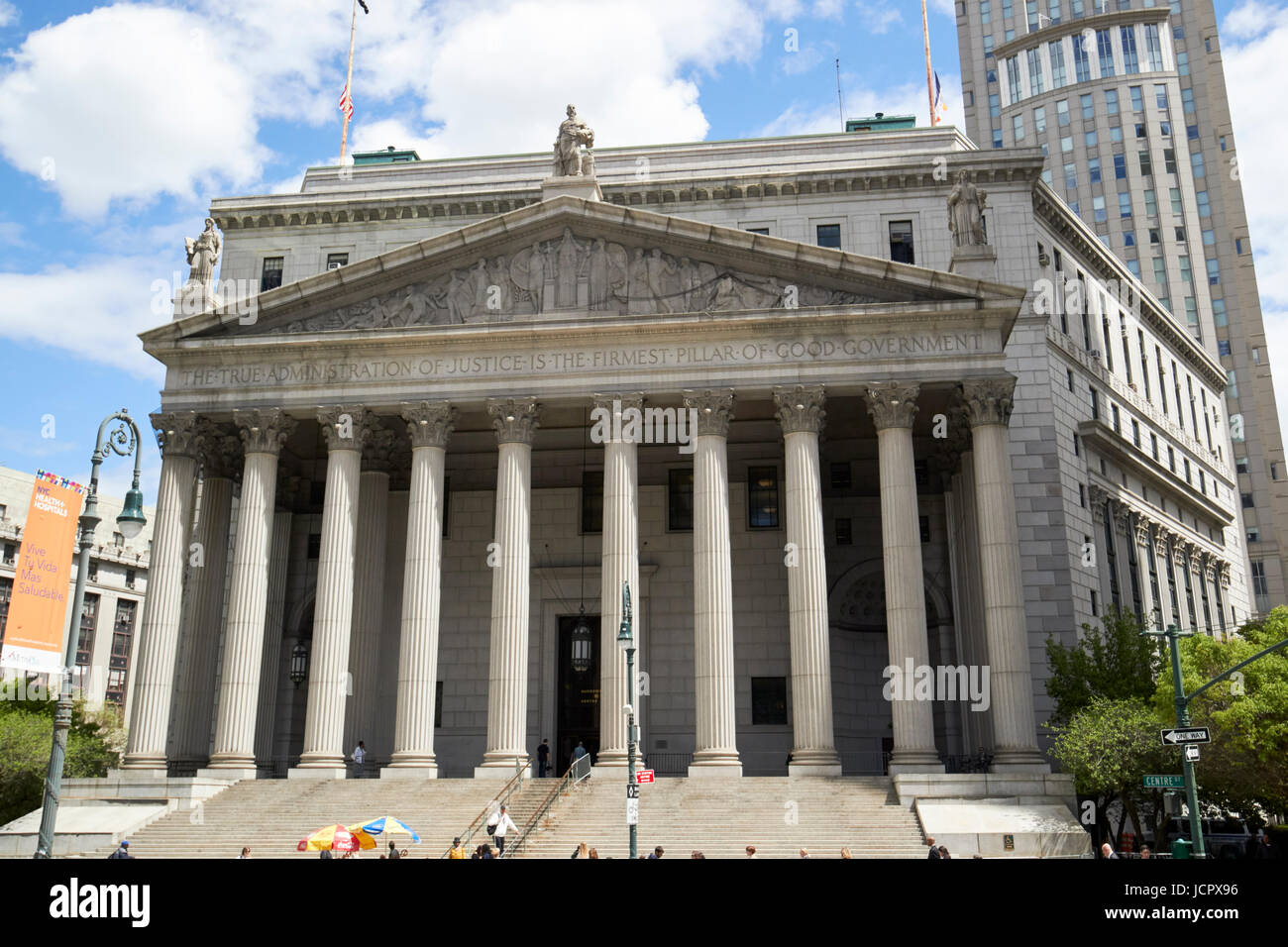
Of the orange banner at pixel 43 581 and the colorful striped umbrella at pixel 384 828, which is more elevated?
the orange banner at pixel 43 581

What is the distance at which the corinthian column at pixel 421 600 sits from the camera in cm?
3512

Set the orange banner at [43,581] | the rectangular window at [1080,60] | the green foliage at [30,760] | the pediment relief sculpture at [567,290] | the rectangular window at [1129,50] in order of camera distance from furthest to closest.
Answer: the rectangular window at [1080,60], the rectangular window at [1129,50], the green foliage at [30,760], the pediment relief sculpture at [567,290], the orange banner at [43,581]

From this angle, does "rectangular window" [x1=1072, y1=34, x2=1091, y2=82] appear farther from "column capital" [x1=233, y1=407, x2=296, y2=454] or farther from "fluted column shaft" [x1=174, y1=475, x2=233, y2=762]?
"fluted column shaft" [x1=174, y1=475, x2=233, y2=762]

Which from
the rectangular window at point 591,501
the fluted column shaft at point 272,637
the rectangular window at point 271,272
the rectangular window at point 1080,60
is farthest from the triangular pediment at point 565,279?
the rectangular window at point 1080,60

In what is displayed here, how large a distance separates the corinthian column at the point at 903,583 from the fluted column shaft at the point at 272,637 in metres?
23.5

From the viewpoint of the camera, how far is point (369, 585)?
41.1m

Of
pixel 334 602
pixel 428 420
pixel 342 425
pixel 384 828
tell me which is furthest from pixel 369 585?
pixel 384 828

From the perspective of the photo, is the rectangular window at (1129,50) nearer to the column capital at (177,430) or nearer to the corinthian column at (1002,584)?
the corinthian column at (1002,584)

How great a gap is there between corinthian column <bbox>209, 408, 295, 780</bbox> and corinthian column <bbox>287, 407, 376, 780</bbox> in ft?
5.86
